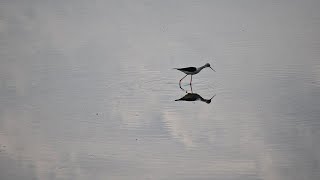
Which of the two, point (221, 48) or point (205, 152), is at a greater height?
point (221, 48)

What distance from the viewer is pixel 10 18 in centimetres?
206

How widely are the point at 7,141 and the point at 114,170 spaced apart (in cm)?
53

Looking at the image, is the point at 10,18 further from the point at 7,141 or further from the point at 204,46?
the point at 204,46

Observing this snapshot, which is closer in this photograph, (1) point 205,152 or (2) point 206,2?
(1) point 205,152

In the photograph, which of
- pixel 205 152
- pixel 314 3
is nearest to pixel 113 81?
pixel 205 152

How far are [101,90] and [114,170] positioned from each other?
1.29ft

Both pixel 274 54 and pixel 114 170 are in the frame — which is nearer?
pixel 114 170

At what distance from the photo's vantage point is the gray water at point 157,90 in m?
1.87

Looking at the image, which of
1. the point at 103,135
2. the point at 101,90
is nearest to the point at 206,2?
the point at 101,90

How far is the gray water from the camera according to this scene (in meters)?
1.87

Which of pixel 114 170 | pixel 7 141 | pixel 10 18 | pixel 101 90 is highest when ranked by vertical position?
pixel 10 18

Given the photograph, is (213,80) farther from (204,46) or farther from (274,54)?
(274,54)

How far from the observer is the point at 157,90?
78.0 inches

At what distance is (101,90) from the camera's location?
1991 mm
